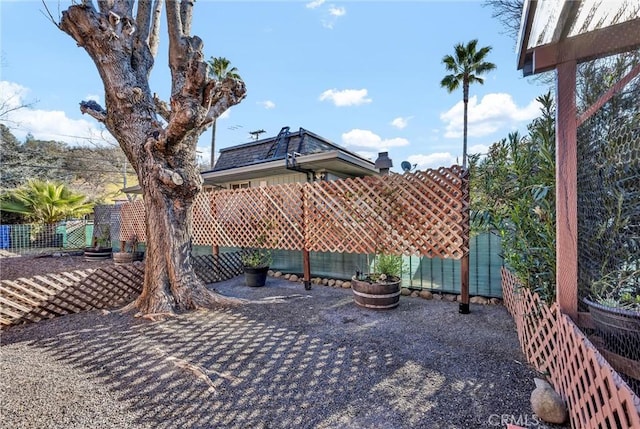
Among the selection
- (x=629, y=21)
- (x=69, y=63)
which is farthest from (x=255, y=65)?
(x=629, y=21)

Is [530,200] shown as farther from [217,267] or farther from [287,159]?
[217,267]

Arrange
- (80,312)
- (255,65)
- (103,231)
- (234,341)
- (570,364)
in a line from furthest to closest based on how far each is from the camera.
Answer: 1. (103,231)
2. (255,65)
3. (80,312)
4. (234,341)
5. (570,364)

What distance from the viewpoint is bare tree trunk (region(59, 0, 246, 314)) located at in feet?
12.1

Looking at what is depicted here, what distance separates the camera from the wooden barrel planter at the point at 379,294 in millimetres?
3889

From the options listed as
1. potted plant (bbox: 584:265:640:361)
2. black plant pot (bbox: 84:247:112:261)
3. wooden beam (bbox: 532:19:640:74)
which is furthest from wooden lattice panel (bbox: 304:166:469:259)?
black plant pot (bbox: 84:247:112:261)

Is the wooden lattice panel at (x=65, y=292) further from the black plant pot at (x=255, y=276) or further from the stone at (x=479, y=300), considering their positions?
the stone at (x=479, y=300)

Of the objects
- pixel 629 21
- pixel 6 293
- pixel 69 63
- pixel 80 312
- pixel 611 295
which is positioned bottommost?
pixel 80 312

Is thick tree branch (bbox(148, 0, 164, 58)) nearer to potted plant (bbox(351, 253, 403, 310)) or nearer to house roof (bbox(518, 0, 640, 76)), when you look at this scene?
potted plant (bbox(351, 253, 403, 310))

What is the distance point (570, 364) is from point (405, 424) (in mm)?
1038

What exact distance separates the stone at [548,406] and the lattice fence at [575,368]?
0.15ft

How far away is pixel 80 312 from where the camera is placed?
3.97 m

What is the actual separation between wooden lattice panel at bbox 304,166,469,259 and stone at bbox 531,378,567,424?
7.03 feet

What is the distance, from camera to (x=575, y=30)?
6.03ft

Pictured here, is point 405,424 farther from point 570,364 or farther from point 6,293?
point 6,293
